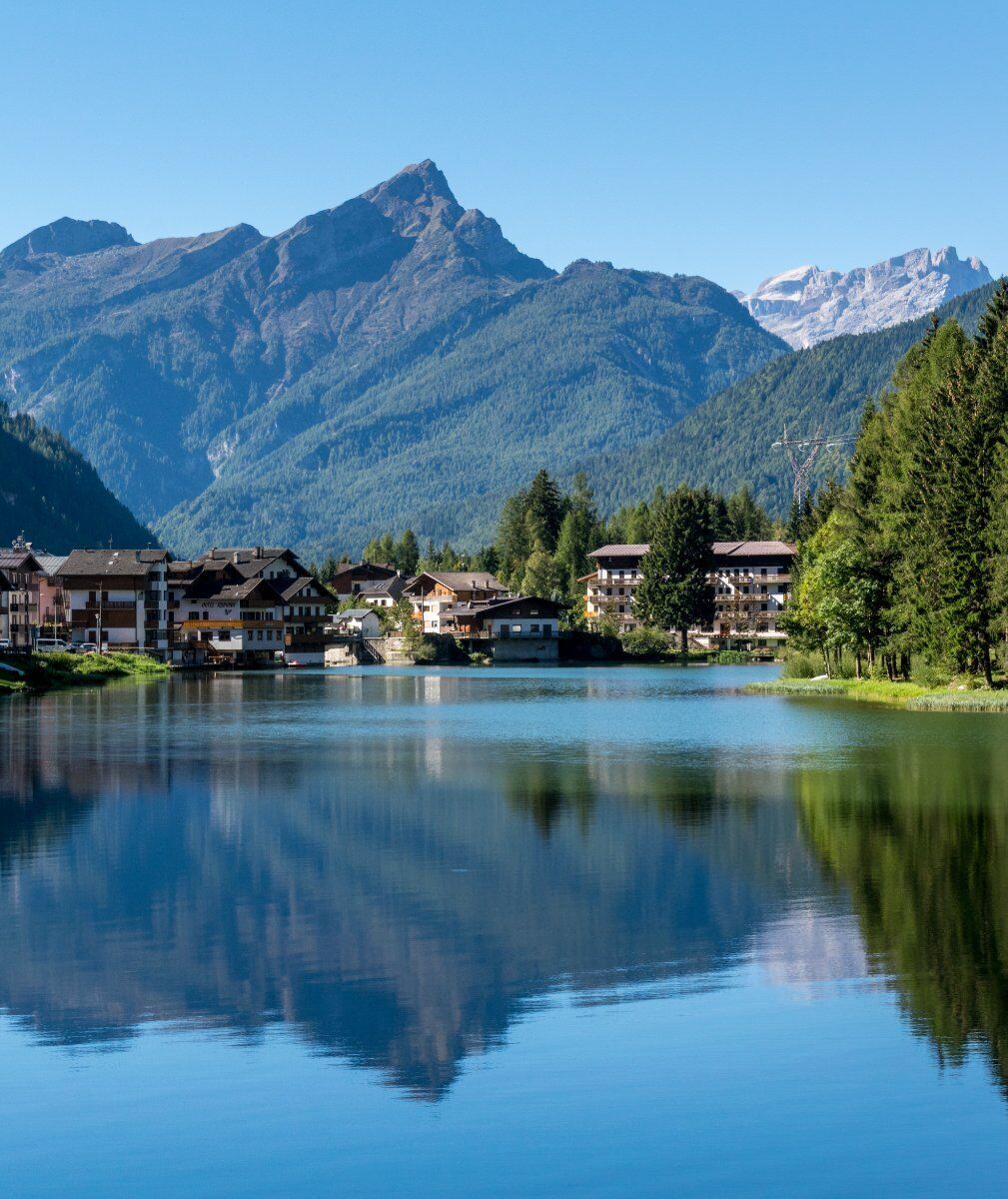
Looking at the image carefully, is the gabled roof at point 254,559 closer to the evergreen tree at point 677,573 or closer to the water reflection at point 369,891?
the evergreen tree at point 677,573

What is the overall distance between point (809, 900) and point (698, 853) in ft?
16.4

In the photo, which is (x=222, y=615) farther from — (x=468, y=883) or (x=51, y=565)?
(x=468, y=883)

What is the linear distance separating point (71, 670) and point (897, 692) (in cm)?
5901

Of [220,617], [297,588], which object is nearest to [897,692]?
[220,617]

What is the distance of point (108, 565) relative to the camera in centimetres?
15500

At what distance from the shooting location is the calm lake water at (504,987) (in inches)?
560

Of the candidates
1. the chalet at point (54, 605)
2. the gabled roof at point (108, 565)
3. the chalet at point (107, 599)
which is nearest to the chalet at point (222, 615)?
the gabled roof at point (108, 565)

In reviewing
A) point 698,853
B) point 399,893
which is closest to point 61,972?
point 399,893

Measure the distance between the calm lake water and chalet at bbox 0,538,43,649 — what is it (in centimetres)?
10098

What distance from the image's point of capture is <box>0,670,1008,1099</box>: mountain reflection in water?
19047 millimetres

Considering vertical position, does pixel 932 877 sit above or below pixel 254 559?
below

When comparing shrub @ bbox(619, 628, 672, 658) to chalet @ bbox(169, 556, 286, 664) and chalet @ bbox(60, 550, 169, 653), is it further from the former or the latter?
chalet @ bbox(60, 550, 169, 653)

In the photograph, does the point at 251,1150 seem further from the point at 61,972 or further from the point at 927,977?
the point at 927,977

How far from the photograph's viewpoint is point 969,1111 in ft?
50.1
